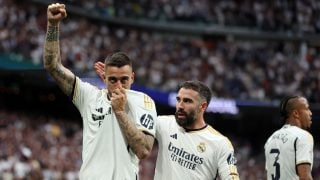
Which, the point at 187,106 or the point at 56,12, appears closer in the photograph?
the point at 56,12

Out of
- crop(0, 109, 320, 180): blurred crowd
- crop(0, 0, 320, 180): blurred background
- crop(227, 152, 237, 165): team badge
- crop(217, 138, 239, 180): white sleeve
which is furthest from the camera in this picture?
crop(0, 0, 320, 180): blurred background

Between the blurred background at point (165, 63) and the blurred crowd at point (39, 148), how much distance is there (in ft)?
0.11

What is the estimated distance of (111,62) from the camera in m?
5.73

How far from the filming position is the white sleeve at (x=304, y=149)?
802cm

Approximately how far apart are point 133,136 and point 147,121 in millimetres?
264

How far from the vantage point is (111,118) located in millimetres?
5785

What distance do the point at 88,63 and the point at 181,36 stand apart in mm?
10272

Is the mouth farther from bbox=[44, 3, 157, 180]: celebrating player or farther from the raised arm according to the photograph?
the raised arm

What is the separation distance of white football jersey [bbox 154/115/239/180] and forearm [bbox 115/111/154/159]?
2.79ft

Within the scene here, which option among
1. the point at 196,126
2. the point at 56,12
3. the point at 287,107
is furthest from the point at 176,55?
the point at 56,12

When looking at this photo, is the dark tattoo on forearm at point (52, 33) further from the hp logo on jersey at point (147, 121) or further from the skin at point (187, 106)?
the skin at point (187, 106)

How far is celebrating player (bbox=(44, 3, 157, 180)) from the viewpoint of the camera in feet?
18.5

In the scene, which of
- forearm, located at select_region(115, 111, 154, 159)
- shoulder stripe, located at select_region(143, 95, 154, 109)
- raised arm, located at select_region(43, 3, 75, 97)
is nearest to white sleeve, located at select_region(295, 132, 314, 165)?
shoulder stripe, located at select_region(143, 95, 154, 109)

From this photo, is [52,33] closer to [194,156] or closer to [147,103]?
[147,103]
